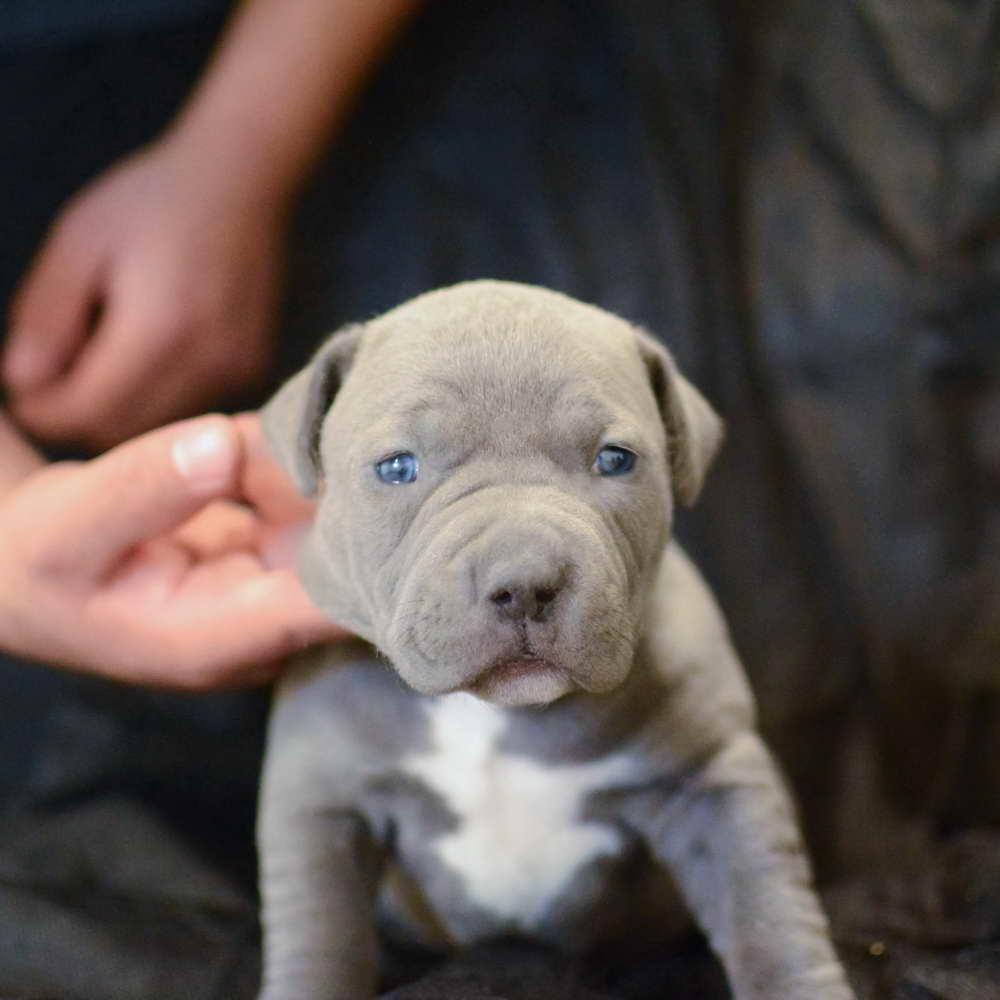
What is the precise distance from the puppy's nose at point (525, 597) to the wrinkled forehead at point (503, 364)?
0.82ft

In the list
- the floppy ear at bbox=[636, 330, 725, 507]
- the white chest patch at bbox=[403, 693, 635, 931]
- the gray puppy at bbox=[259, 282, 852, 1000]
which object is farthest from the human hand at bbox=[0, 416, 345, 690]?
the floppy ear at bbox=[636, 330, 725, 507]

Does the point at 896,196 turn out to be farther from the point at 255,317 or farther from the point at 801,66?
the point at 255,317

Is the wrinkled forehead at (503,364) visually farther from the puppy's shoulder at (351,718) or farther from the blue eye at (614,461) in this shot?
the puppy's shoulder at (351,718)

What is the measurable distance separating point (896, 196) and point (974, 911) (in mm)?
1404

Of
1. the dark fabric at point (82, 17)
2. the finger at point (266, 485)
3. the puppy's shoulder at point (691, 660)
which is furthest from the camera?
the dark fabric at point (82, 17)

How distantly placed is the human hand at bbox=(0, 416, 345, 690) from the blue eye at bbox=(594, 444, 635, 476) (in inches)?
20.7

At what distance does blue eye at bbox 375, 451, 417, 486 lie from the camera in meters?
1.60

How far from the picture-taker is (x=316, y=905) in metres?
1.75

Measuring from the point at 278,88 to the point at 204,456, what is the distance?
773mm

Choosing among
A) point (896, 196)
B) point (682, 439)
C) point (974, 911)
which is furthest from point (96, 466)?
point (896, 196)

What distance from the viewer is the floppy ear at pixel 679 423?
69.7 inches

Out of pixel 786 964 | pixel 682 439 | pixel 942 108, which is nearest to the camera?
pixel 786 964

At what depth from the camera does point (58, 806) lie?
7.34ft

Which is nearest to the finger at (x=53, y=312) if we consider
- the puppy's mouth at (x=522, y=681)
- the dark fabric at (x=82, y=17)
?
the dark fabric at (x=82, y=17)
